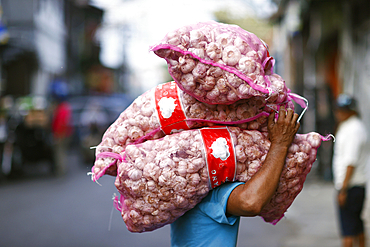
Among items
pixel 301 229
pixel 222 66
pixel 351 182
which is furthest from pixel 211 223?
pixel 301 229

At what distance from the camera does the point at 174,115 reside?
1.66 meters

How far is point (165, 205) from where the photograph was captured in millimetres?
1597

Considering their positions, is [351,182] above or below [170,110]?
below

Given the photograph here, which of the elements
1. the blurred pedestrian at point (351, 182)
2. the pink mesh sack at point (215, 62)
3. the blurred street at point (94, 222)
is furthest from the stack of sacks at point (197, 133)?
the blurred street at point (94, 222)

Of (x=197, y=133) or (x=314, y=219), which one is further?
(x=314, y=219)

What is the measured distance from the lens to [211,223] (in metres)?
1.70

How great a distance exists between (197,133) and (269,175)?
353mm

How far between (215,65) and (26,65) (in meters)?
20.7

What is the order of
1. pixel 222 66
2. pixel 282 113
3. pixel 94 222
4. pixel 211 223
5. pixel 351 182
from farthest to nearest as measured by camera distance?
pixel 94 222
pixel 351 182
pixel 211 223
pixel 282 113
pixel 222 66

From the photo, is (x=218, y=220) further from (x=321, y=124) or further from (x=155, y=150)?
(x=321, y=124)

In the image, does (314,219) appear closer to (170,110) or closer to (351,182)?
(351,182)

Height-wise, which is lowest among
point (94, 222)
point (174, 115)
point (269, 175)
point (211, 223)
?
point (94, 222)

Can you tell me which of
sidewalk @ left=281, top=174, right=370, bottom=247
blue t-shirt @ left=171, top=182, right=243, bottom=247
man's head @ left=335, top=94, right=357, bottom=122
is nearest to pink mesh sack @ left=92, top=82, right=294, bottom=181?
blue t-shirt @ left=171, top=182, right=243, bottom=247

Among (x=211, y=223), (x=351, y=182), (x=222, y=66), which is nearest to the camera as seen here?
(x=222, y=66)
